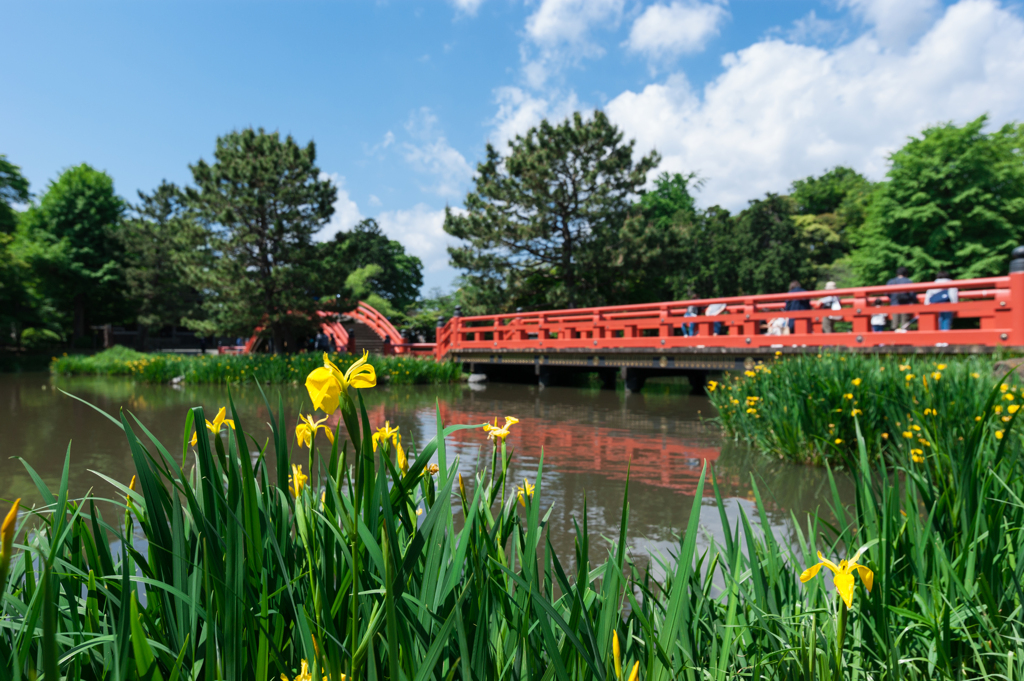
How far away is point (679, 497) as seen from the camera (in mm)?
4715

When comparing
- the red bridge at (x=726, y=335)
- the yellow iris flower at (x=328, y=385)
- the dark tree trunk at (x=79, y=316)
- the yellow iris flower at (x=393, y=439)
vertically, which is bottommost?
the yellow iris flower at (x=393, y=439)

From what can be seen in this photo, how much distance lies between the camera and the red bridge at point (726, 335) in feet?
28.3

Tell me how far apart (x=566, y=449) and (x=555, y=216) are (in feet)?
51.4

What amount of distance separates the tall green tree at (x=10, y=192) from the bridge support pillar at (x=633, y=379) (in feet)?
85.8

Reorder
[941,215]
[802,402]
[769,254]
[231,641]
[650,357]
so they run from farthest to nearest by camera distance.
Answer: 1. [769,254]
2. [941,215]
3. [650,357]
4. [802,402]
5. [231,641]

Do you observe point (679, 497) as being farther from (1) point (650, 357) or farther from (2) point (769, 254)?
(2) point (769, 254)

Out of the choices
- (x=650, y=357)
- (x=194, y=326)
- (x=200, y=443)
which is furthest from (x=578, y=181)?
(x=200, y=443)

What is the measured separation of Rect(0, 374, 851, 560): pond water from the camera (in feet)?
13.7

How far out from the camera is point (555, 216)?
21.5 m

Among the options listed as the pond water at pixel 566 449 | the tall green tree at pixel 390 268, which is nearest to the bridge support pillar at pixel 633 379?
the pond water at pixel 566 449

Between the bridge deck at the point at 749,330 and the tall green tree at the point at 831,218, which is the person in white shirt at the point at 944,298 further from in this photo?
the tall green tree at the point at 831,218

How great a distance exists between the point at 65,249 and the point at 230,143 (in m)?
14.0

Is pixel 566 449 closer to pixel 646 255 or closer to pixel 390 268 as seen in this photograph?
pixel 646 255

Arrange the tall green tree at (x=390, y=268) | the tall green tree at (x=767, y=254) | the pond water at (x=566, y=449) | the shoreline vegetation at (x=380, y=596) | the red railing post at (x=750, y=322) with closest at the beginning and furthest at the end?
the shoreline vegetation at (x=380, y=596) < the pond water at (x=566, y=449) < the red railing post at (x=750, y=322) < the tall green tree at (x=767, y=254) < the tall green tree at (x=390, y=268)
